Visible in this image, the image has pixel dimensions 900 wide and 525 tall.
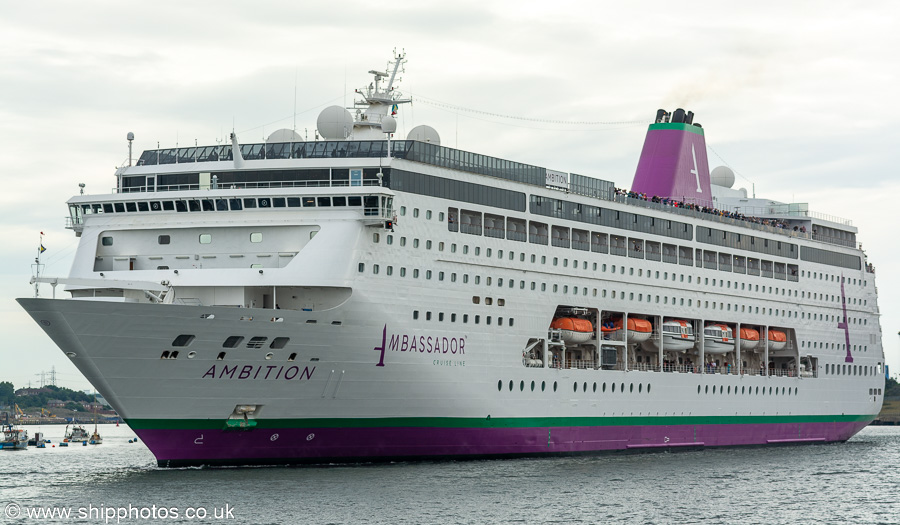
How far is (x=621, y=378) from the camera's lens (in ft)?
165

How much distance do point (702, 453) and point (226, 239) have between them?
25768 millimetres

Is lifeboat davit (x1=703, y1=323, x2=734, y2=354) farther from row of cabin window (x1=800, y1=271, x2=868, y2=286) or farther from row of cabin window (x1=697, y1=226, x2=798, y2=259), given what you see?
row of cabin window (x1=800, y1=271, x2=868, y2=286)

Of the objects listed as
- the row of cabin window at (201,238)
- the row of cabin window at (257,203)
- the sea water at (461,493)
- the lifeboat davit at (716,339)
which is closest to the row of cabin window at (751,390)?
the lifeboat davit at (716,339)

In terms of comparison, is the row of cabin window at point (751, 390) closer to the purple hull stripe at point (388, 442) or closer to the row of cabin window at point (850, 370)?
the purple hull stripe at point (388, 442)

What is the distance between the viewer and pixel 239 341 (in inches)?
1459

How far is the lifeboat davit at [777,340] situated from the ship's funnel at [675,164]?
756cm

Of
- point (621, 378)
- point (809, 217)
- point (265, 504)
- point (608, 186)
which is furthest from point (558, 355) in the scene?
point (809, 217)

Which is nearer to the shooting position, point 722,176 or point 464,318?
point 464,318

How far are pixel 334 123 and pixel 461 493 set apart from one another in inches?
667

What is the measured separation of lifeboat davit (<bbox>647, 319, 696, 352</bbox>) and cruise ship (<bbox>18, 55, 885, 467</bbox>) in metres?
0.09

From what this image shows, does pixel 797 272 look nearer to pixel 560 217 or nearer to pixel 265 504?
pixel 560 217

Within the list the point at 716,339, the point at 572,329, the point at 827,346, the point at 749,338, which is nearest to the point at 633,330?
the point at 572,329

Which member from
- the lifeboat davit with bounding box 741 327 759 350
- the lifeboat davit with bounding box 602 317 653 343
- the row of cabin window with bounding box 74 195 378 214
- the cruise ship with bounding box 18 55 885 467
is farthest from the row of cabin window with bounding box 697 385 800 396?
the row of cabin window with bounding box 74 195 378 214

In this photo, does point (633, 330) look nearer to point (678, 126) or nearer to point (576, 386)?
point (576, 386)
